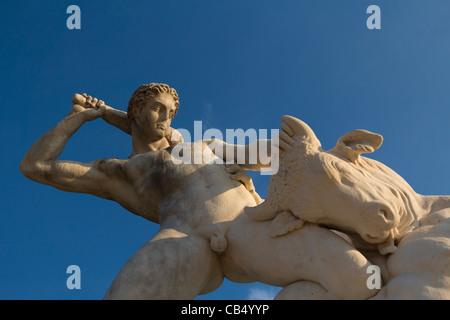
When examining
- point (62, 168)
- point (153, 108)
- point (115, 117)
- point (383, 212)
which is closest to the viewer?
point (383, 212)

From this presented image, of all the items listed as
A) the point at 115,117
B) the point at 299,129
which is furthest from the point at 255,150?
the point at 115,117

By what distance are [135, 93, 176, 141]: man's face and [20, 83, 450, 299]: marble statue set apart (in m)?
0.41

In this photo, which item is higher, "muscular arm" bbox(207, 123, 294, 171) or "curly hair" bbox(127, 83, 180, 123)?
"curly hair" bbox(127, 83, 180, 123)

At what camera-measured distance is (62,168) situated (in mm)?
4875

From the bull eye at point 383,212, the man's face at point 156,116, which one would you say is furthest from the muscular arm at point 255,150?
the bull eye at point 383,212

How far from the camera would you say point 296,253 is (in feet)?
12.3

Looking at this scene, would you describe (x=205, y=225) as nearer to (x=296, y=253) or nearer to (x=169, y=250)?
(x=169, y=250)

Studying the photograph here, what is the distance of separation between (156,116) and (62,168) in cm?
114

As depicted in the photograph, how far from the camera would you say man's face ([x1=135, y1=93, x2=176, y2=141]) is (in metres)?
5.14

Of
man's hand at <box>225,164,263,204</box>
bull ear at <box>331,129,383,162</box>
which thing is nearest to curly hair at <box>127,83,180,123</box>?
man's hand at <box>225,164,263,204</box>

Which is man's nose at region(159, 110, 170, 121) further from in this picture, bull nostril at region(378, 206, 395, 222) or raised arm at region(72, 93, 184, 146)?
bull nostril at region(378, 206, 395, 222)

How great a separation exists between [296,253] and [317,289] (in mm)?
327

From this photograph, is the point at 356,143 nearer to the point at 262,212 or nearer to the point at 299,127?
the point at 299,127
